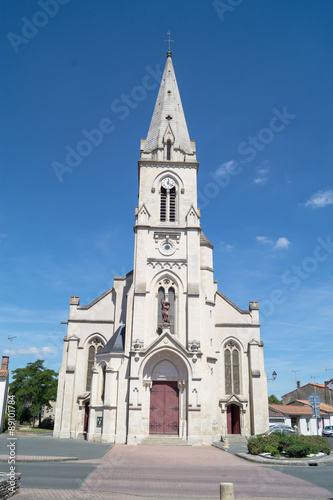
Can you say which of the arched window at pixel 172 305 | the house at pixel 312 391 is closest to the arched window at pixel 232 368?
the arched window at pixel 172 305

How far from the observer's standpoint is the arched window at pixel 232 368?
110ft

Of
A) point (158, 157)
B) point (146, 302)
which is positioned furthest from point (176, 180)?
point (146, 302)

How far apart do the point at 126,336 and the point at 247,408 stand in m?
12.3

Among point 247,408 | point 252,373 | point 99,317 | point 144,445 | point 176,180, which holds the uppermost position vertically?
point 176,180

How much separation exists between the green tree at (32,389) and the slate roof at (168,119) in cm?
2780

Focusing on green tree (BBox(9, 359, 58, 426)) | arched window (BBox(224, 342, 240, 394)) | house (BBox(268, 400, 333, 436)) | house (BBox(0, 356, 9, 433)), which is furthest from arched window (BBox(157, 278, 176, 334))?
house (BBox(268, 400, 333, 436))

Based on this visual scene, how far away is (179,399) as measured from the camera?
1123 inches

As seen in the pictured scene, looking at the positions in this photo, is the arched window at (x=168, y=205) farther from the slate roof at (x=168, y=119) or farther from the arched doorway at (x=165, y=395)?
the arched doorway at (x=165, y=395)

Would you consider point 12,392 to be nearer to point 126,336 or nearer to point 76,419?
point 76,419

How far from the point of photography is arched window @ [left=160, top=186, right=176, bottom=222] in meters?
34.0

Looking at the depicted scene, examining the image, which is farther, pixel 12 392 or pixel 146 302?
pixel 12 392

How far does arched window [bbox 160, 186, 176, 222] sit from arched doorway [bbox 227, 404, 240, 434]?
16.8m

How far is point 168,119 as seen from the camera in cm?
3741

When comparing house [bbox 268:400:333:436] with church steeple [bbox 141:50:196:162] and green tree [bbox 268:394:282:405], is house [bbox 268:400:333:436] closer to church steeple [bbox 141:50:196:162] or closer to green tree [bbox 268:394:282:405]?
green tree [bbox 268:394:282:405]
